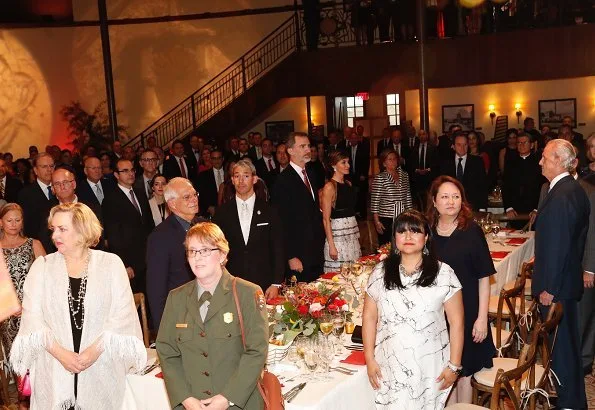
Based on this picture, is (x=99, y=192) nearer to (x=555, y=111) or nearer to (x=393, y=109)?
(x=393, y=109)

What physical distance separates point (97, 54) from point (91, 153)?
628 centimetres

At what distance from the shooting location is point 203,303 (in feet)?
11.2

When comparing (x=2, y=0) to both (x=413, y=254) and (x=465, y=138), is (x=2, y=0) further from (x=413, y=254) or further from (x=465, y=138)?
(x=413, y=254)

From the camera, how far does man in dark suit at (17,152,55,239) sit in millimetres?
7316

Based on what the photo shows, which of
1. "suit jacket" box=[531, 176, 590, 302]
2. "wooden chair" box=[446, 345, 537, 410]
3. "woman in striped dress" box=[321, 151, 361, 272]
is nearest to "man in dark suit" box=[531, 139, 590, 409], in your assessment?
"suit jacket" box=[531, 176, 590, 302]

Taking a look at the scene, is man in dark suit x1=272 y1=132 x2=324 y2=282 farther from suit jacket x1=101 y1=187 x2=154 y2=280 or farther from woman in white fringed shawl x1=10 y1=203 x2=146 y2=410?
woman in white fringed shawl x1=10 y1=203 x2=146 y2=410

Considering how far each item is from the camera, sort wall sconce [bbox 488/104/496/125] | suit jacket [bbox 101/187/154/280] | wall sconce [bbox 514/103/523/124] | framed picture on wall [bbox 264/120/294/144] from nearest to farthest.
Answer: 1. suit jacket [bbox 101/187/154/280]
2. wall sconce [bbox 514/103/523/124]
3. wall sconce [bbox 488/104/496/125]
4. framed picture on wall [bbox 264/120/294/144]

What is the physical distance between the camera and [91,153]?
45.7ft

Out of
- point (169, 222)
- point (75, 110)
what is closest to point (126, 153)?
point (75, 110)

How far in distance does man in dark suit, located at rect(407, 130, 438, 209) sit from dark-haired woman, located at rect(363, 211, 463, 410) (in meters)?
8.91

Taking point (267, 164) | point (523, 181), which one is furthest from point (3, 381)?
point (267, 164)

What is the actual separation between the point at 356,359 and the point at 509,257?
320cm

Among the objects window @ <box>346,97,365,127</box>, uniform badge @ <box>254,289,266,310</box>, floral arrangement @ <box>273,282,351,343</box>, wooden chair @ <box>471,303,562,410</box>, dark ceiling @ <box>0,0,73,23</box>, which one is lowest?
wooden chair @ <box>471,303,562,410</box>

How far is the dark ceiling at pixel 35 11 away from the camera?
17016mm
